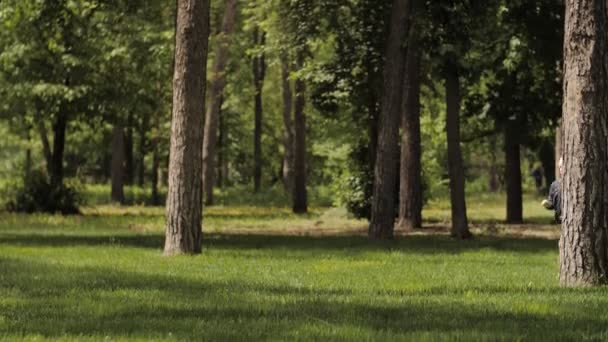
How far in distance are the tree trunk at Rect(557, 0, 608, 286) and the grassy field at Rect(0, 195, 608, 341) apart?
0.65 metres

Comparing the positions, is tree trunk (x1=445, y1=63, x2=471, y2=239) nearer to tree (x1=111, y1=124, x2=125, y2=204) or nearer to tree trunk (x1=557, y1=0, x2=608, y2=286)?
tree trunk (x1=557, y1=0, x2=608, y2=286)

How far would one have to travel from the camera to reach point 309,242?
2452 centimetres

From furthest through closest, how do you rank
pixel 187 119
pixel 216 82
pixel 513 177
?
pixel 216 82, pixel 513 177, pixel 187 119

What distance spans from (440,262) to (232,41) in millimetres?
26062

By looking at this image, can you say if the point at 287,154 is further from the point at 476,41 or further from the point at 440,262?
the point at 440,262

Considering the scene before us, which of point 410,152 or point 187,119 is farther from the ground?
point 187,119

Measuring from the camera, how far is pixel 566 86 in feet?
44.7

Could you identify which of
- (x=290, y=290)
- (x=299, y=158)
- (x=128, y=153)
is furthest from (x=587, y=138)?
(x=128, y=153)

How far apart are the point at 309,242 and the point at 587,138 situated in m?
11.7

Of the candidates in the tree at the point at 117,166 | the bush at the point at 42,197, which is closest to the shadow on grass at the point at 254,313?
the bush at the point at 42,197

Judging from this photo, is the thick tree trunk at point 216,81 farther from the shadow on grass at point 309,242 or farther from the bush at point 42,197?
the shadow on grass at point 309,242

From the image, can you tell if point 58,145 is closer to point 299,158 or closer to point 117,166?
point 299,158

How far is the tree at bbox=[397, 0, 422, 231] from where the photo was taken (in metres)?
28.7

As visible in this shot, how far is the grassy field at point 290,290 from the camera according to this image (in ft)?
32.0
